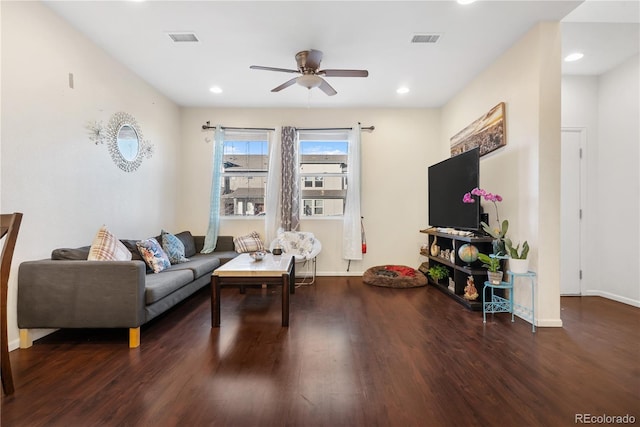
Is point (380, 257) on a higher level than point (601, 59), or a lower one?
lower

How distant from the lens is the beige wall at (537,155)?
9.14 feet

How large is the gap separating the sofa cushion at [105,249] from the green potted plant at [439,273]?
3834 mm

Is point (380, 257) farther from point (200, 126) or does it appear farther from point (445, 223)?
point (200, 126)

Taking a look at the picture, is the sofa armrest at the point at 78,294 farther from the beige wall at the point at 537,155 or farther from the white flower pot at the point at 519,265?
the beige wall at the point at 537,155

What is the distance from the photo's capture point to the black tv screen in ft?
10.7

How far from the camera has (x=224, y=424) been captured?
146cm

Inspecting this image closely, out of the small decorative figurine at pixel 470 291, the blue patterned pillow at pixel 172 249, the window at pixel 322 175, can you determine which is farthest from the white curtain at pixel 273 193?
the small decorative figurine at pixel 470 291

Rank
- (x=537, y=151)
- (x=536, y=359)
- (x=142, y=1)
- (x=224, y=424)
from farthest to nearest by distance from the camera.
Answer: (x=537, y=151)
(x=142, y=1)
(x=536, y=359)
(x=224, y=424)

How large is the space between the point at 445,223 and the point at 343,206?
1782 mm

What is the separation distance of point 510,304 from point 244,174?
424cm

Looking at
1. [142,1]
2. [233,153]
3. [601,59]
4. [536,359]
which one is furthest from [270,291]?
[601,59]

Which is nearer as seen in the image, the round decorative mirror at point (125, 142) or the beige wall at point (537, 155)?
the beige wall at point (537, 155)

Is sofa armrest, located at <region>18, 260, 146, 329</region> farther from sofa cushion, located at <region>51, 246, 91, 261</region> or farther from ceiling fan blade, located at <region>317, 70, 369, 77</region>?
ceiling fan blade, located at <region>317, 70, 369, 77</region>

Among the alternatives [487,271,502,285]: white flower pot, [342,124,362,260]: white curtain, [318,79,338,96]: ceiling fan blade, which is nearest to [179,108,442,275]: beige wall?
[342,124,362,260]: white curtain
